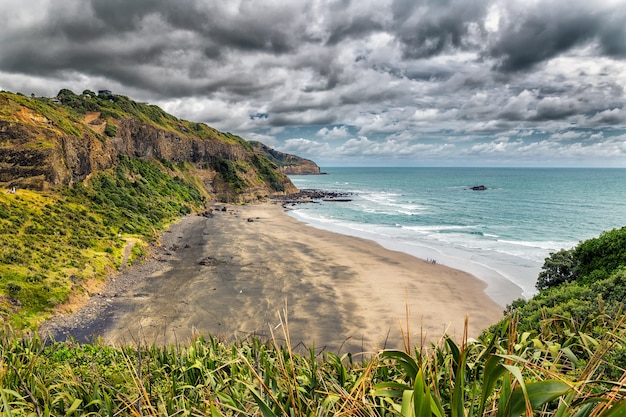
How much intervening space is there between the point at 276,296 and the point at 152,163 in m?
71.2

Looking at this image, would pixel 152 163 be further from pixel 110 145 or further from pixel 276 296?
pixel 276 296

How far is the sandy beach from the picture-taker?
2089 centimetres

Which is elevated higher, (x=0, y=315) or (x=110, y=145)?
(x=110, y=145)

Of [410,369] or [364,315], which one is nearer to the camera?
[410,369]

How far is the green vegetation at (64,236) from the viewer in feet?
72.4

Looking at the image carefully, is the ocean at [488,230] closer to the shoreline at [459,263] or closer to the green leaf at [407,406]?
the shoreline at [459,263]

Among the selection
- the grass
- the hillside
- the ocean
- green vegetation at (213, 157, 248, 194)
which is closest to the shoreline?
the ocean

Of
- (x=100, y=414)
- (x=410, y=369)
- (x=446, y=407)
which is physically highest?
(x=410, y=369)

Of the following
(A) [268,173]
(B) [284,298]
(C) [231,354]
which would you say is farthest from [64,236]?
(A) [268,173]

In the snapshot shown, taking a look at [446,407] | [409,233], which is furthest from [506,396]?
[409,233]

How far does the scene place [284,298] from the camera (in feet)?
49.3

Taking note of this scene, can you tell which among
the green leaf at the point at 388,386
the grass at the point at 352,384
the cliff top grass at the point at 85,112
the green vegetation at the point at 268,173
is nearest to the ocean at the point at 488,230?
the grass at the point at 352,384

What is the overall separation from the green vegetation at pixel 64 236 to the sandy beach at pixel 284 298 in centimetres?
204

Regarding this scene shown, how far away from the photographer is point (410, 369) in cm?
250
